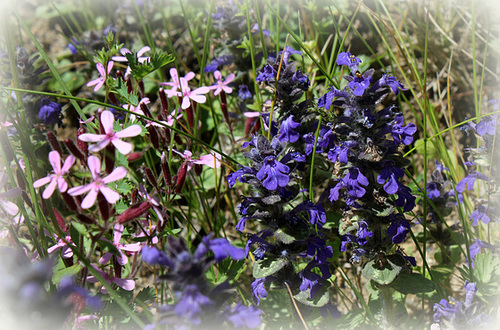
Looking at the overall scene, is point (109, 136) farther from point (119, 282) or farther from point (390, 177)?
point (390, 177)

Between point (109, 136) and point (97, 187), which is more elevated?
point (109, 136)

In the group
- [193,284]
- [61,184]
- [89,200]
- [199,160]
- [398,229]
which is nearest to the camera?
[193,284]

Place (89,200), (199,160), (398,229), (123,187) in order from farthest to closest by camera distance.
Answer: (199,160) → (398,229) → (123,187) → (89,200)

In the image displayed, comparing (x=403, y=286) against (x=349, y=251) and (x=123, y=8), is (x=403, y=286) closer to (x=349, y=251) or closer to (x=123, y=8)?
(x=349, y=251)

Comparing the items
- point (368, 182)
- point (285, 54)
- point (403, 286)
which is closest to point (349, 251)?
point (403, 286)

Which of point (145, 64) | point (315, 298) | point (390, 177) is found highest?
point (145, 64)

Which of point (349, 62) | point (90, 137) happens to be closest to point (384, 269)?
point (349, 62)

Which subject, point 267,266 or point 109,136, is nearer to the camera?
point 109,136

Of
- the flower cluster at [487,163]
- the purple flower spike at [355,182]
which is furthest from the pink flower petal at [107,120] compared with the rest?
the flower cluster at [487,163]
